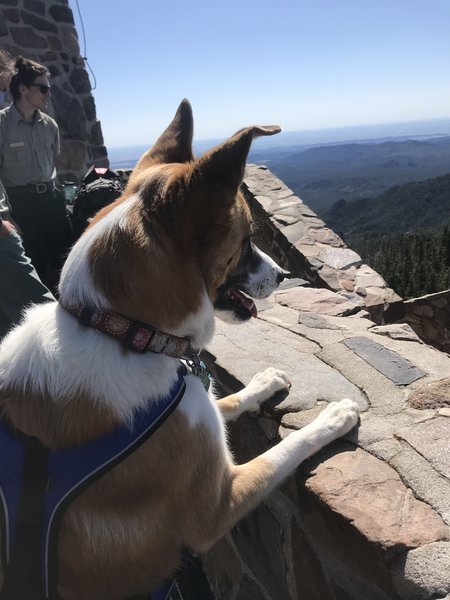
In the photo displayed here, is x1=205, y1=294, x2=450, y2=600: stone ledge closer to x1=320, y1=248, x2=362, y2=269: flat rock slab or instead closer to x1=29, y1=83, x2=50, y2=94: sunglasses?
x1=320, y1=248, x2=362, y2=269: flat rock slab

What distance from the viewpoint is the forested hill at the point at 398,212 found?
7693 centimetres

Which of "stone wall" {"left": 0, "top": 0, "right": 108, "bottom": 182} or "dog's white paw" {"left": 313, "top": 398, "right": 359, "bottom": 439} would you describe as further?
"stone wall" {"left": 0, "top": 0, "right": 108, "bottom": 182}

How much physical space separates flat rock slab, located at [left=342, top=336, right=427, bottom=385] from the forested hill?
65.5m

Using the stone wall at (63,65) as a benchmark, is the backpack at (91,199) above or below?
below

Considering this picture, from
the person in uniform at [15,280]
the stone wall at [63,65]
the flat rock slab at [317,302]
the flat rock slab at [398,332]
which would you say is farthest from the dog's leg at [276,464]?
the stone wall at [63,65]

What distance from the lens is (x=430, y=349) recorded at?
295 centimetres

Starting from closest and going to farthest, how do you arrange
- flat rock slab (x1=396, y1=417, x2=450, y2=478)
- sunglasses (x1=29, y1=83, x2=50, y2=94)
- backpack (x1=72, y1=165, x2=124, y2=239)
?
flat rock slab (x1=396, y1=417, x2=450, y2=478) → sunglasses (x1=29, y1=83, x2=50, y2=94) → backpack (x1=72, y1=165, x2=124, y2=239)

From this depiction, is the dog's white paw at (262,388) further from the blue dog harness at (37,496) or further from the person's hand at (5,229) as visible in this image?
the person's hand at (5,229)

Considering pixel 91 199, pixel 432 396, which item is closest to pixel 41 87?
pixel 91 199

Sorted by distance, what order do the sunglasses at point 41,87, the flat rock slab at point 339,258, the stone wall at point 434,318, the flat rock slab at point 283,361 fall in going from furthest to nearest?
the stone wall at point 434,318
the flat rock slab at point 339,258
the sunglasses at point 41,87
the flat rock slab at point 283,361

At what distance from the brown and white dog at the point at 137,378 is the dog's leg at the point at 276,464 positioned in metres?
0.03

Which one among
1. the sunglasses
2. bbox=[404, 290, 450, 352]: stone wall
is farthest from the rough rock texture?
bbox=[404, 290, 450, 352]: stone wall

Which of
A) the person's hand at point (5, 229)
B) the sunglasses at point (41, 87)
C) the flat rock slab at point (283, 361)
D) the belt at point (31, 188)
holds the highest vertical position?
the sunglasses at point (41, 87)

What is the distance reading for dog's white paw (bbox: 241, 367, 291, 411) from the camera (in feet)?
8.51
